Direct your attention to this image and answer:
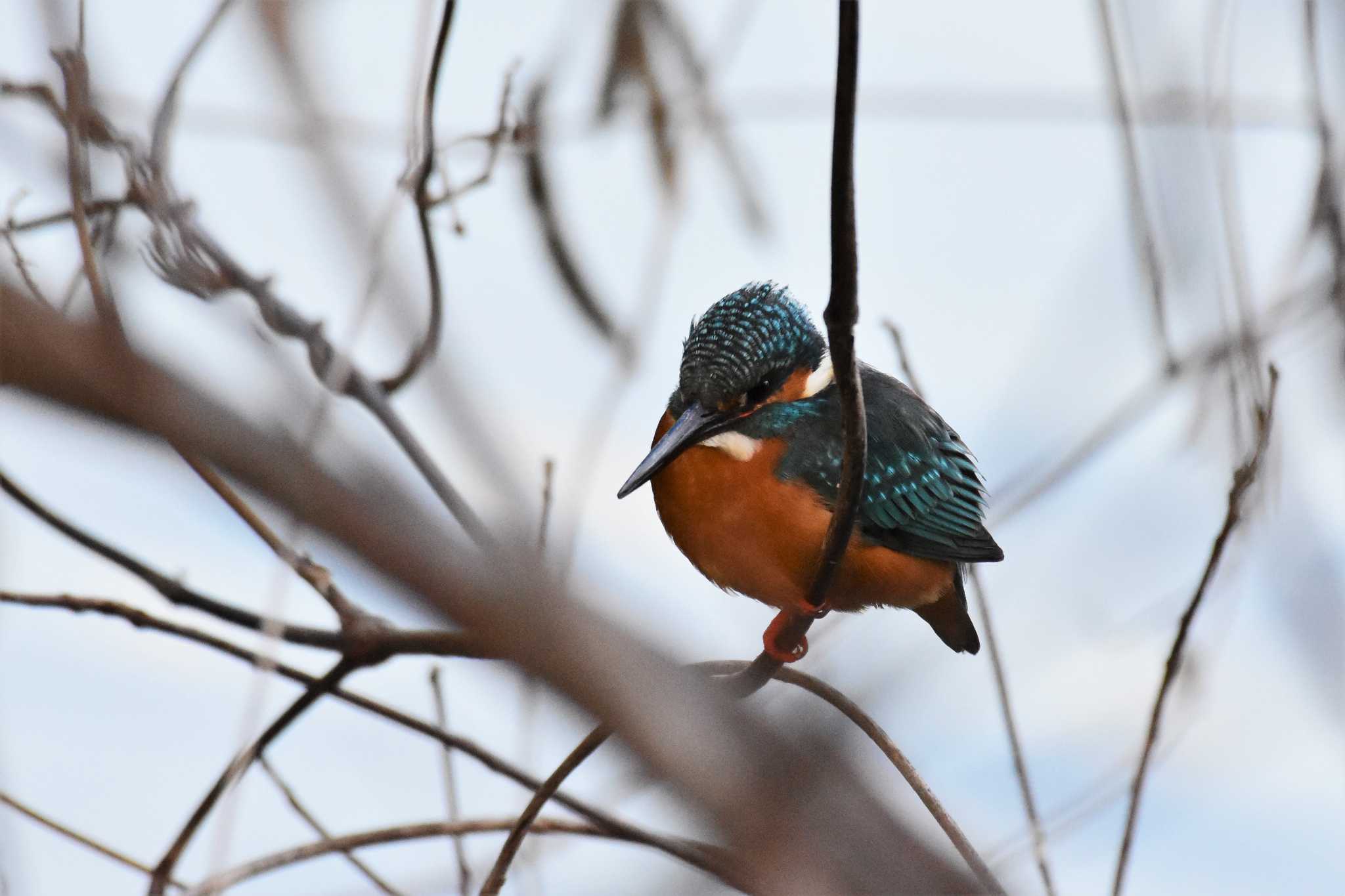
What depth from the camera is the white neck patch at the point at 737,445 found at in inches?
103

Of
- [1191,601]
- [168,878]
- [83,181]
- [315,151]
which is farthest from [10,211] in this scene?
[1191,601]

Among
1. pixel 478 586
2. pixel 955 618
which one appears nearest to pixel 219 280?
pixel 478 586

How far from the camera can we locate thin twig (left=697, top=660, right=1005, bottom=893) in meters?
0.96

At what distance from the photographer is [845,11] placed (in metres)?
1.14

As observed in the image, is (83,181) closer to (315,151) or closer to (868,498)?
(315,151)

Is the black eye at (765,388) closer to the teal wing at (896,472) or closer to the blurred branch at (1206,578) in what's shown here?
the teal wing at (896,472)

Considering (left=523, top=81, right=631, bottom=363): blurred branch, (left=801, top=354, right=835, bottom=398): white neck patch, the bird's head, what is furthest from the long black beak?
(left=523, top=81, right=631, bottom=363): blurred branch

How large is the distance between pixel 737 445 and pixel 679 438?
0.19m

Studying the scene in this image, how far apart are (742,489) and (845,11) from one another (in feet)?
5.00

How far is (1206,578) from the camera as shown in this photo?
182cm

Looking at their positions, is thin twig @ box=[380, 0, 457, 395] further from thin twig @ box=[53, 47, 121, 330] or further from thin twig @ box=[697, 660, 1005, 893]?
thin twig @ box=[697, 660, 1005, 893]

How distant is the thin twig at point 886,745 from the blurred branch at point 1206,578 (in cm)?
24

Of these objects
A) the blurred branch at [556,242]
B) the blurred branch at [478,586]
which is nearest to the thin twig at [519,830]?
the blurred branch at [556,242]

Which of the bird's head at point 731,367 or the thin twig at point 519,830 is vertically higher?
the bird's head at point 731,367
